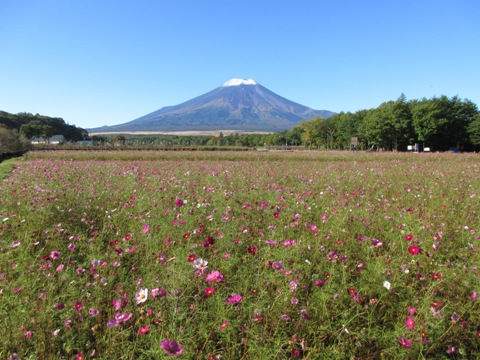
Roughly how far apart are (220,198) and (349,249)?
2.57 metres

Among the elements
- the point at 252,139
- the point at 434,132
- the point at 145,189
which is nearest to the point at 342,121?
the point at 434,132

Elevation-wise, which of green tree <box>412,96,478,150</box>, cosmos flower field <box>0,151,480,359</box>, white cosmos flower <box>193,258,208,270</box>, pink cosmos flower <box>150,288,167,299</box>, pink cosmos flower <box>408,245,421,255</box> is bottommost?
cosmos flower field <box>0,151,480,359</box>

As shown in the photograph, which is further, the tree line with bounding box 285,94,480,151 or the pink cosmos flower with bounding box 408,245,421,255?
the tree line with bounding box 285,94,480,151

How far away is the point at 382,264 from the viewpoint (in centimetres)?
274

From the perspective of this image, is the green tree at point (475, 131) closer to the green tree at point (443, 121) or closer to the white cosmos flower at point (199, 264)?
the green tree at point (443, 121)

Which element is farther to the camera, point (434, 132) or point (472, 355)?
point (434, 132)

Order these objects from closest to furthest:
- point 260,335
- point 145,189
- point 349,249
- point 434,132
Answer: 1. point 260,335
2. point 349,249
3. point 145,189
4. point 434,132

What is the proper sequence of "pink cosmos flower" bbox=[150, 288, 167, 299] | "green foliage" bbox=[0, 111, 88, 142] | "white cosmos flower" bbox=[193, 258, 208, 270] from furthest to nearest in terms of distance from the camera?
"green foliage" bbox=[0, 111, 88, 142], "white cosmos flower" bbox=[193, 258, 208, 270], "pink cosmos flower" bbox=[150, 288, 167, 299]

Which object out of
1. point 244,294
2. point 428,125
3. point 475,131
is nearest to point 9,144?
point 244,294

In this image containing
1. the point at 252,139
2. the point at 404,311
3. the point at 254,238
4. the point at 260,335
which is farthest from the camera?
the point at 252,139

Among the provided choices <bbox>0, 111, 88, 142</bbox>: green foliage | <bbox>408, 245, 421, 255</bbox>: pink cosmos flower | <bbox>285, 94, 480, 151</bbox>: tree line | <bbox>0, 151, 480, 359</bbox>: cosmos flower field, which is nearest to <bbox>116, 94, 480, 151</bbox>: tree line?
<bbox>285, 94, 480, 151</bbox>: tree line

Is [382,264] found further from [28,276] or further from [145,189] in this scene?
[145,189]

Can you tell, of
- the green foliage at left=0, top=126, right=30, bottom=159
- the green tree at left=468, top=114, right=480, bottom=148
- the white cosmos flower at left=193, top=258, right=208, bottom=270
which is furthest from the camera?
the green tree at left=468, top=114, right=480, bottom=148

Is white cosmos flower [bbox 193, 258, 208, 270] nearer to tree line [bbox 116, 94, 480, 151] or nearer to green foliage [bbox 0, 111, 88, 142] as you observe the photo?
tree line [bbox 116, 94, 480, 151]
